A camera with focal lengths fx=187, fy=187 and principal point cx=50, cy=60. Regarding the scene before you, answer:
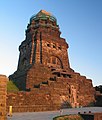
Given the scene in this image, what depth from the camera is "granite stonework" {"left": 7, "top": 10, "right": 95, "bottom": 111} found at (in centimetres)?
2274

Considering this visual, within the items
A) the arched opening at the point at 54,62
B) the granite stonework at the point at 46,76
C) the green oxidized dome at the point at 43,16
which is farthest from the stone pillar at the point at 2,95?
the green oxidized dome at the point at 43,16

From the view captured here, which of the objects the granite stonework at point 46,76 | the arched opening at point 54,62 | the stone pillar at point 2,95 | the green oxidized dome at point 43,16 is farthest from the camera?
the green oxidized dome at point 43,16

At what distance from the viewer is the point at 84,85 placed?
3291 centimetres

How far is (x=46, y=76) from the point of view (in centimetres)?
2994

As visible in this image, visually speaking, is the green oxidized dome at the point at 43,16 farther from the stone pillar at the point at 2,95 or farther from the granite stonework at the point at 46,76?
the stone pillar at the point at 2,95

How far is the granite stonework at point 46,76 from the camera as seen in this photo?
22.7m

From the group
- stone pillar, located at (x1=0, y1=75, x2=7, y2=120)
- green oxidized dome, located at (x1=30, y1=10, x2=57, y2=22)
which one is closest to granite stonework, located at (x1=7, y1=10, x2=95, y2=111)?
green oxidized dome, located at (x1=30, y1=10, x2=57, y2=22)

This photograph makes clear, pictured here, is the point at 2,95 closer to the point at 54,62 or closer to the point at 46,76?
the point at 46,76

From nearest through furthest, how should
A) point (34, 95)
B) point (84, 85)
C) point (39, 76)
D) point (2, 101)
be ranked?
point (2, 101), point (34, 95), point (39, 76), point (84, 85)

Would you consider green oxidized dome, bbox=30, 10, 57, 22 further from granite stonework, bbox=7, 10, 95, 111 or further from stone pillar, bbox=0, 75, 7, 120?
stone pillar, bbox=0, 75, 7, 120

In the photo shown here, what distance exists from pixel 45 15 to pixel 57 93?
19.9m

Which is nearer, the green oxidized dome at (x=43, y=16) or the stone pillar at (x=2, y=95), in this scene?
the stone pillar at (x=2, y=95)

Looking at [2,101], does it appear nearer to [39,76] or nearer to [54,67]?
[39,76]

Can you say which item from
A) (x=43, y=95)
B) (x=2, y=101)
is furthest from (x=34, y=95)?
(x=2, y=101)
